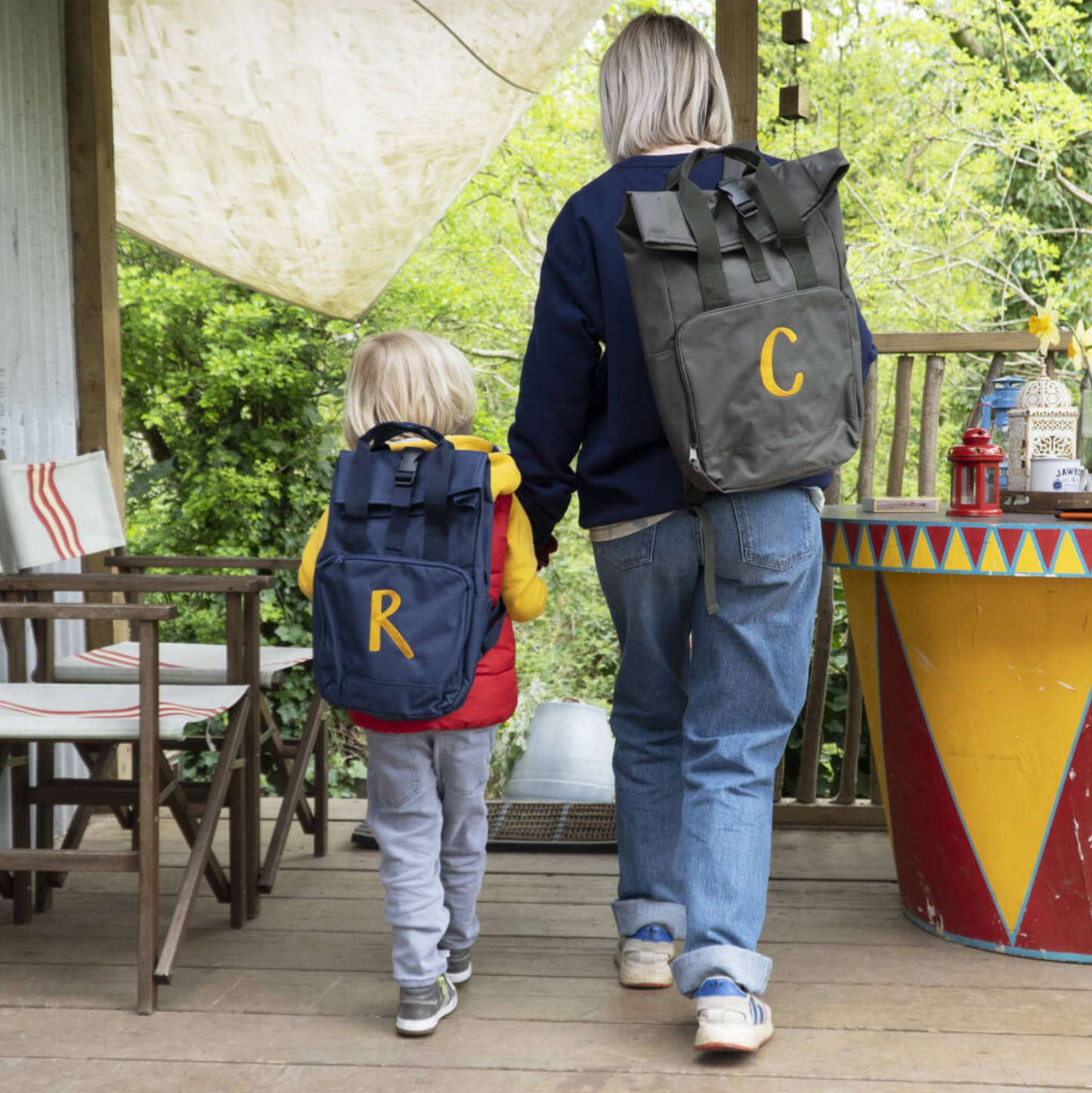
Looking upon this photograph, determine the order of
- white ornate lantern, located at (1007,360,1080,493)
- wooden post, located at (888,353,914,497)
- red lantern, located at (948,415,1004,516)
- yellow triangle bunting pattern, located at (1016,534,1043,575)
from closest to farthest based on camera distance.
Result: yellow triangle bunting pattern, located at (1016,534,1043,575) < red lantern, located at (948,415,1004,516) < white ornate lantern, located at (1007,360,1080,493) < wooden post, located at (888,353,914,497)

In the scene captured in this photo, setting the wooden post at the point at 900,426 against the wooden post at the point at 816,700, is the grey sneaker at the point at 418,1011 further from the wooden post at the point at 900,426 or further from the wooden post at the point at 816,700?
the wooden post at the point at 900,426

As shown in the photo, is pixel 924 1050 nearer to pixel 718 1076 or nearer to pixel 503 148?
pixel 718 1076

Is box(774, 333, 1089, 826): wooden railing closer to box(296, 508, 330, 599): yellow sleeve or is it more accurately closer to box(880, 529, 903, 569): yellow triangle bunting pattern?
box(880, 529, 903, 569): yellow triangle bunting pattern

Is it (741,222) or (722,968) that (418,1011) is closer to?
(722,968)

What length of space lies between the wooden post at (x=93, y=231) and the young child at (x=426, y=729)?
1.49 m

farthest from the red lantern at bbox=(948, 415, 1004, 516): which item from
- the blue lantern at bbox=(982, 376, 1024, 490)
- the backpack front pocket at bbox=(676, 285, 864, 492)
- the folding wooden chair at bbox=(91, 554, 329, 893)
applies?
the folding wooden chair at bbox=(91, 554, 329, 893)

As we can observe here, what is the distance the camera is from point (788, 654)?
1947 mm

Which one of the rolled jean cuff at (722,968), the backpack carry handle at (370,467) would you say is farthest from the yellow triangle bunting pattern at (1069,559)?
the backpack carry handle at (370,467)

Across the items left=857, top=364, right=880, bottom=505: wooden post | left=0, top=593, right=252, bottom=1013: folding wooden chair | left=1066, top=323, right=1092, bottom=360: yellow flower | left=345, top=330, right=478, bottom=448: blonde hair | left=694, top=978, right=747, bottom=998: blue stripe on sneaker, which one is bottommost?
left=694, top=978, right=747, bottom=998: blue stripe on sneaker

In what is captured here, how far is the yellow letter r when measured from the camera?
189 cm

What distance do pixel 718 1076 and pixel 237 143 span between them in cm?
332

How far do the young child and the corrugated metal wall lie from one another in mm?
1287

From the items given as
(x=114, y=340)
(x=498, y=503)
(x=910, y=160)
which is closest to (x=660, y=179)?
(x=498, y=503)

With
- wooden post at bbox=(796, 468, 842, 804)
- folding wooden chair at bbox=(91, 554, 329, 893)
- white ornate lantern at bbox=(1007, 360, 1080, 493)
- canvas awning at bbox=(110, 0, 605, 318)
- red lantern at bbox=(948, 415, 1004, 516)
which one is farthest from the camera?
canvas awning at bbox=(110, 0, 605, 318)
